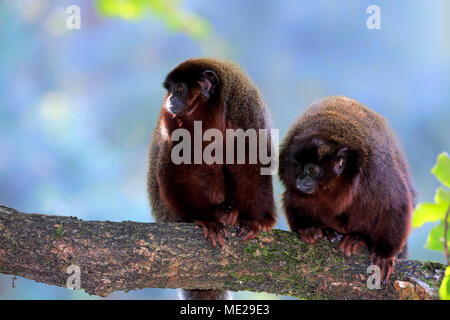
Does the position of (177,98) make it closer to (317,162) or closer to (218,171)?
(218,171)

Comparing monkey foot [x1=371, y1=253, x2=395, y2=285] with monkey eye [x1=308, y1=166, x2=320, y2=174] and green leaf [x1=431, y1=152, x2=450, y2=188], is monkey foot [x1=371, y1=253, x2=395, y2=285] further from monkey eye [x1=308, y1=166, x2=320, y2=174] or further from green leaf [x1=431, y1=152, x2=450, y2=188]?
green leaf [x1=431, y1=152, x2=450, y2=188]

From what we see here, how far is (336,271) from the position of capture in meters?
3.82

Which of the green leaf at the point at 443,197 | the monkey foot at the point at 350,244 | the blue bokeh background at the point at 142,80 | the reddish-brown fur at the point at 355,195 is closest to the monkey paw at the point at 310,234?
the reddish-brown fur at the point at 355,195

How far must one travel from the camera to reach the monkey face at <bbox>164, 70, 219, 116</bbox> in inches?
166

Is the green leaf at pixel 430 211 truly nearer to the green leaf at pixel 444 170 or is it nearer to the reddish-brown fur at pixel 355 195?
the green leaf at pixel 444 170

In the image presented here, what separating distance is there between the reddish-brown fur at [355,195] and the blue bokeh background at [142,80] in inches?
240

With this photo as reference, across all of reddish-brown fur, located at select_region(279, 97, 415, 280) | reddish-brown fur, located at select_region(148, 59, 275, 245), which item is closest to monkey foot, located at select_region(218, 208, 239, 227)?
reddish-brown fur, located at select_region(148, 59, 275, 245)

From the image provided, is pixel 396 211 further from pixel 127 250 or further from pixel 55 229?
pixel 55 229

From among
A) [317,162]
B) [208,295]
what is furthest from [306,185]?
[208,295]

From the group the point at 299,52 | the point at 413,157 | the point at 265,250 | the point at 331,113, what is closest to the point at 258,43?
the point at 299,52

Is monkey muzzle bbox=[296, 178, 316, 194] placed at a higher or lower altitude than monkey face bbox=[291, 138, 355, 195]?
lower

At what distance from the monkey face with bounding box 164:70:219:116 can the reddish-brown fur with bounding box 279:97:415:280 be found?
757 millimetres

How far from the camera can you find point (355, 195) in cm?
414
